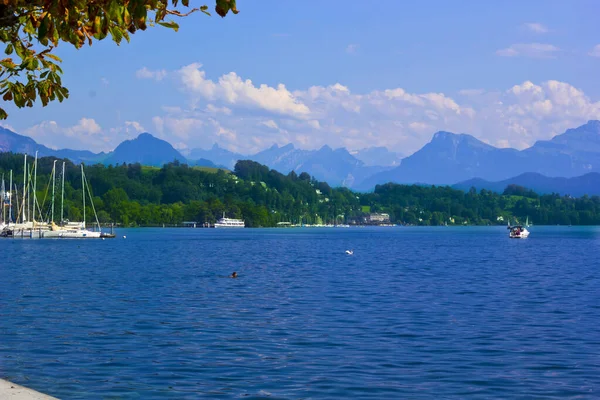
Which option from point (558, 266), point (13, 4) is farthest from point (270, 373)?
A: point (558, 266)

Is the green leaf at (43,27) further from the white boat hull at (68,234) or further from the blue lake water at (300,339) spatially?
the white boat hull at (68,234)

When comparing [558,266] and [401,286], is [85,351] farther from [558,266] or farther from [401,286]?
[558,266]

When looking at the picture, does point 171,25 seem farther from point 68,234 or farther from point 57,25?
point 68,234

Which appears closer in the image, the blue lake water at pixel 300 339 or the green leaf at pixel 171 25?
the green leaf at pixel 171 25

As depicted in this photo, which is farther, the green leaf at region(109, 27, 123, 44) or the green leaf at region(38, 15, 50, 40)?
the green leaf at region(109, 27, 123, 44)

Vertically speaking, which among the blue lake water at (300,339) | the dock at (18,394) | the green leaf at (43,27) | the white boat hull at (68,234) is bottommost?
the blue lake water at (300,339)

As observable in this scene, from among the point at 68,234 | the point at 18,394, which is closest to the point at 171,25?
the point at 18,394

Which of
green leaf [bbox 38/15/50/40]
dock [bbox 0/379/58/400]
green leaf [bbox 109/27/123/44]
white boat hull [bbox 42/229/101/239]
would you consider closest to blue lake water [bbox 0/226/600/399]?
dock [bbox 0/379/58/400]

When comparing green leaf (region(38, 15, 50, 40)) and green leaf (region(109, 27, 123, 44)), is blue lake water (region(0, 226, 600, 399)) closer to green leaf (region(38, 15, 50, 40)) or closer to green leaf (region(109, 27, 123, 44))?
green leaf (region(109, 27, 123, 44))

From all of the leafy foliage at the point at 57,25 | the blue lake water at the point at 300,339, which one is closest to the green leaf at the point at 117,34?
the leafy foliage at the point at 57,25

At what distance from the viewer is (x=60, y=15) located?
10.5 meters

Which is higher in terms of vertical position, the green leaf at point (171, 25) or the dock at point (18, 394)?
the green leaf at point (171, 25)

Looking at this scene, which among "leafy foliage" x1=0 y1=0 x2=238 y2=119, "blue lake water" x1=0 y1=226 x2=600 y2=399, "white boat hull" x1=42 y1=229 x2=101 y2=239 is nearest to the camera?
"leafy foliage" x1=0 y1=0 x2=238 y2=119

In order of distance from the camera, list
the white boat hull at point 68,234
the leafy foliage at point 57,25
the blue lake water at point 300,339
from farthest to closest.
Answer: the white boat hull at point 68,234
the blue lake water at point 300,339
the leafy foliage at point 57,25
